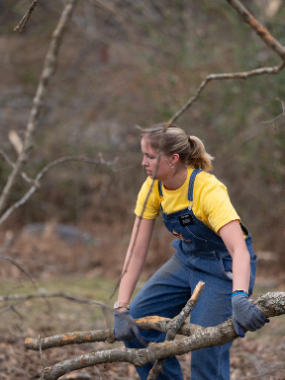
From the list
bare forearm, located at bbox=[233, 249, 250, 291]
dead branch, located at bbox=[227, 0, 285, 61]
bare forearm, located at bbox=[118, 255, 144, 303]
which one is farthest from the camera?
bare forearm, located at bbox=[118, 255, 144, 303]

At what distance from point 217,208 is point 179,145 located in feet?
1.54

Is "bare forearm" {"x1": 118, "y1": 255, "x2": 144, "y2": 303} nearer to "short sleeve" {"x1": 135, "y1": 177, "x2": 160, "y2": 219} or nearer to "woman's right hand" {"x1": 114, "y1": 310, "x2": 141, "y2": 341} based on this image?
"woman's right hand" {"x1": 114, "y1": 310, "x2": 141, "y2": 341}

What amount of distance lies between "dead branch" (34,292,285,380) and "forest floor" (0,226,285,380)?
0.40 metres

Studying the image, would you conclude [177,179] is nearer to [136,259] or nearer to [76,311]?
[136,259]

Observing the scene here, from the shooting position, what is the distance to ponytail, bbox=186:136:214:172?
253cm

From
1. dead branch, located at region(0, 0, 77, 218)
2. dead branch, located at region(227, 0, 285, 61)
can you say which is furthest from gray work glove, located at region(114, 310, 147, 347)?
dead branch, located at region(227, 0, 285, 61)

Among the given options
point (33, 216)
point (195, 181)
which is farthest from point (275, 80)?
point (33, 216)

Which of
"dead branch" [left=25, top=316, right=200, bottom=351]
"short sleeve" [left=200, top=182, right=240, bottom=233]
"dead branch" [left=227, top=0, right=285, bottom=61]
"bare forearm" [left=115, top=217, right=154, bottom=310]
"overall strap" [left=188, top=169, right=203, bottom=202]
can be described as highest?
"dead branch" [left=227, top=0, right=285, bottom=61]

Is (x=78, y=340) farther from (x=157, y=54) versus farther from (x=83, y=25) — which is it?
(x=83, y=25)

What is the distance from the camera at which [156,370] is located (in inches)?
83.6

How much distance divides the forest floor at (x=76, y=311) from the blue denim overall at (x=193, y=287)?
483 mm

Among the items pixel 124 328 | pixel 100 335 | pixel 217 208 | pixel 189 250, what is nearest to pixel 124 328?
pixel 124 328

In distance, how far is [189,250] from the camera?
2.53 m

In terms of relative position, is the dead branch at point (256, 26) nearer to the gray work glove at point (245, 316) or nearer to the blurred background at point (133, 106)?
the gray work glove at point (245, 316)
